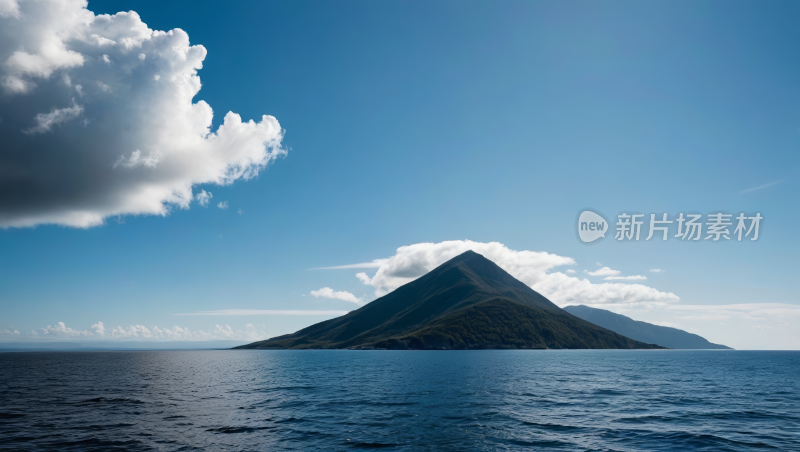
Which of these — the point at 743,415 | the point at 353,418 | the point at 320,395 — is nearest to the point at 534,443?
the point at 353,418

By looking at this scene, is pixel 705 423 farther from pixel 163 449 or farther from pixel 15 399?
pixel 15 399

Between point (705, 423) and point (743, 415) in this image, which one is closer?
point (705, 423)

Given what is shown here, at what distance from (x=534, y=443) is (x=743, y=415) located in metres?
39.3

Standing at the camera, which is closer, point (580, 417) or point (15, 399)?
point (580, 417)

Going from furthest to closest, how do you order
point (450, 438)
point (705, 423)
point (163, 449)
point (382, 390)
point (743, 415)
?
point (382, 390) < point (743, 415) < point (705, 423) < point (450, 438) < point (163, 449)

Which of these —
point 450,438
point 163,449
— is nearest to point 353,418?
point 450,438

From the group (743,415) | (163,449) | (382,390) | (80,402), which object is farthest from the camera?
(382,390)

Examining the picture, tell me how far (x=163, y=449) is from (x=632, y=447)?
145ft

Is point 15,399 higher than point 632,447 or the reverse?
the reverse

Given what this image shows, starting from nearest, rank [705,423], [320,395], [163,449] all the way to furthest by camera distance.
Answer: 1. [163,449]
2. [705,423]
3. [320,395]

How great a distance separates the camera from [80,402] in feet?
206

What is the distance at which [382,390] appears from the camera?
7981 centimetres

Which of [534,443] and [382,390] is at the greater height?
[534,443]

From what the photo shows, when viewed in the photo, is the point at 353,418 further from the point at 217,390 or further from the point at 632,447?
the point at 217,390
